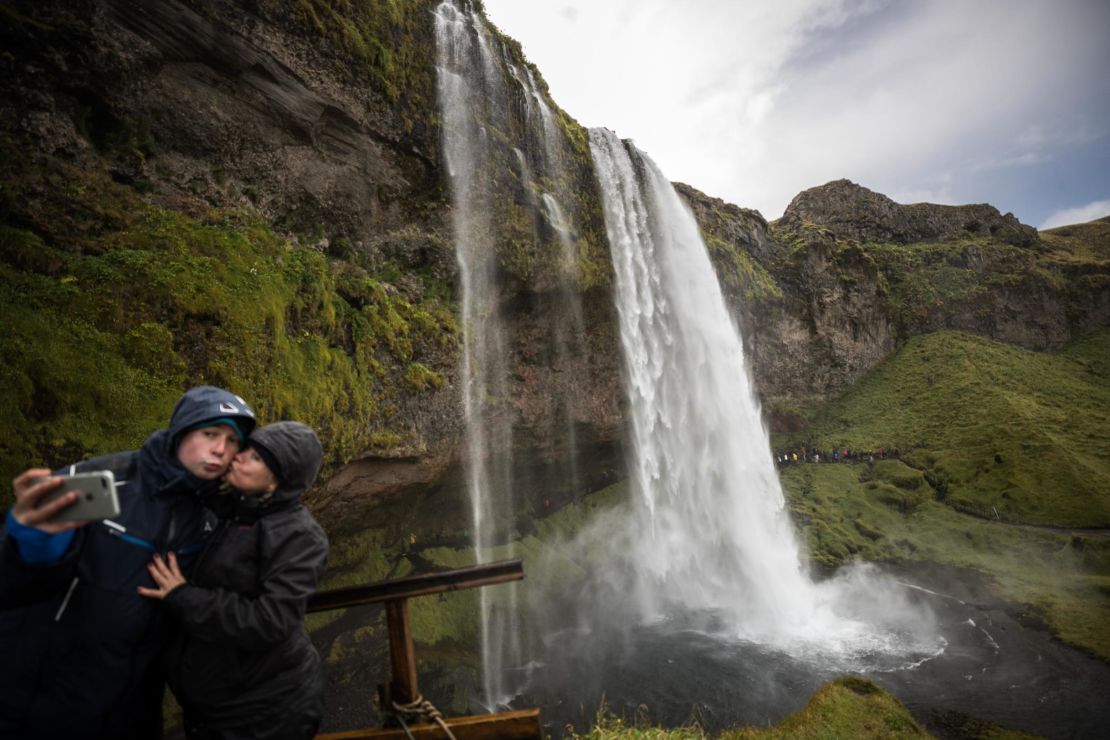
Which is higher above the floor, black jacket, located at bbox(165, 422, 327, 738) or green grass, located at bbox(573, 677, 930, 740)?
black jacket, located at bbox(165, 422, 327, 738)

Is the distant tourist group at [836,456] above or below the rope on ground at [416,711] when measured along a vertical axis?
above

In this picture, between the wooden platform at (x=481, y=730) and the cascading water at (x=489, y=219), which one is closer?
the wooden platform at (x=481, y=730)

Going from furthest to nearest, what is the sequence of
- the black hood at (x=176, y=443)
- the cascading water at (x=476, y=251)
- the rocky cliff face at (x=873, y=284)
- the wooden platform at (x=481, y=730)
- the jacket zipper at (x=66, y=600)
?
the rocky cliff face at (x=873, y=284)
the cascading water at (x=476, y=251)
the wooden platform at (x=481, y=730)
the black hood at (x=176, y=443)
the jacket zipper at (x=66, y=600)

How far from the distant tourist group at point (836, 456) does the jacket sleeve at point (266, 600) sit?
37133 millimetres

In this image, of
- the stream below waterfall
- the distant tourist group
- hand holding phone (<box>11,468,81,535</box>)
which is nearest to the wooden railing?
hand holding phone (<box>11,468,81,535</box>)

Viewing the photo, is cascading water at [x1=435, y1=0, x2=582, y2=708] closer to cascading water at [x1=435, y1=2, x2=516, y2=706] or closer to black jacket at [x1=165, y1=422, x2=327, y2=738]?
cascading water at [x1=435, y1=2, x2=516, y2=706]

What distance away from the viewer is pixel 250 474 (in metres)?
2.75

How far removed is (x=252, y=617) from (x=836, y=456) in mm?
39381

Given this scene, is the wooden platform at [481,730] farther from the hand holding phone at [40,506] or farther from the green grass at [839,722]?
the green grass at [839,722]

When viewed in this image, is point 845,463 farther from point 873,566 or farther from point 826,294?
point 826,294

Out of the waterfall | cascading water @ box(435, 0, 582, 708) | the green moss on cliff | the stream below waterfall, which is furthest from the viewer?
the waterfall

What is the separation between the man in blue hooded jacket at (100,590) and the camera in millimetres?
2143

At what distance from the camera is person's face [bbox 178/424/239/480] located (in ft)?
8.89

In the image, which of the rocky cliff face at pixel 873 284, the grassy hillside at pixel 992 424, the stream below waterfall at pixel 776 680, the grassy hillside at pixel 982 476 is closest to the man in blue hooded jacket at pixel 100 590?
the stream below waterfall at pixel 776 680
